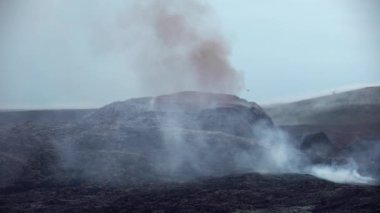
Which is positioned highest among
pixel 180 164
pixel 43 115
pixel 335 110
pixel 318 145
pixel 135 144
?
pixel 335 110

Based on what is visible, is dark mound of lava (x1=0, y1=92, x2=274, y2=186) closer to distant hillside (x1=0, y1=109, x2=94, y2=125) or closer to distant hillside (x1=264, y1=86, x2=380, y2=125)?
distant hillside (x1=0, y1=109, x2=94, y2=125)

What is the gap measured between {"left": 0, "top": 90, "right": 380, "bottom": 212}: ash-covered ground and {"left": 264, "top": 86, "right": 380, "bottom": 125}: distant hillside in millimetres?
22702

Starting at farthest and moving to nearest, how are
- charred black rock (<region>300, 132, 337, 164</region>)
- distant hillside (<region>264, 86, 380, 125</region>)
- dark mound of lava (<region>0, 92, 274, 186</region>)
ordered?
1. distant hillside (<region>264, 86, 380, 125</region>)
2. charred black rock (<region>300, 132, 337, 164</region>)
3. dark mound of lava (<region>0, 92, 274, 186</region>)

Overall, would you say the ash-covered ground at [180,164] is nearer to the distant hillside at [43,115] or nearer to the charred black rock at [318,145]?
the charred black rock at [318,145]

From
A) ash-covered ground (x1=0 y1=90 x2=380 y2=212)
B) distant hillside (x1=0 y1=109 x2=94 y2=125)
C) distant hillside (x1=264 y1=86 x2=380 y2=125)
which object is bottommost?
ash-covered ground (x1=0 y1=90 x2=380 y2=212)

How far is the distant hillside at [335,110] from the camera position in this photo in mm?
61156

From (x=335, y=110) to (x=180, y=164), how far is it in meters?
41.2

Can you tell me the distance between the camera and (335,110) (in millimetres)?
66688

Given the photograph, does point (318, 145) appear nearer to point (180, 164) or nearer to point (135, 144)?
point (180, 164)

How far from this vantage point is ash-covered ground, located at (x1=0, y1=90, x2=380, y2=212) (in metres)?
22.1

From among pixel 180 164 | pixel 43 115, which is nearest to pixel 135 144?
pixel 180 164

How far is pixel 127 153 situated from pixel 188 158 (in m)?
3.57

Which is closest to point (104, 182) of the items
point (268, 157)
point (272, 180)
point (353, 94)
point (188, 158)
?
point (188, 158)

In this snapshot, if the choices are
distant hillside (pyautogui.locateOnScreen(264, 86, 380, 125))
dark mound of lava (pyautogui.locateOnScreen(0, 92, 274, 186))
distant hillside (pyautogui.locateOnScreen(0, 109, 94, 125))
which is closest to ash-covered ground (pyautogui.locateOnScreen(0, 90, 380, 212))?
dark mound of lava (pyautogui.locateOnScreen(0, 92, 274, 186))
